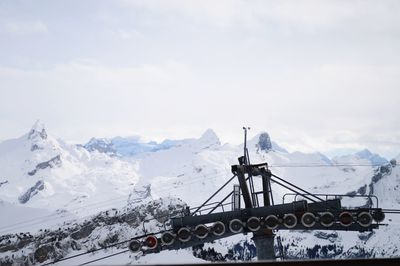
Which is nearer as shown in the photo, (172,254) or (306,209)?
(306,209)

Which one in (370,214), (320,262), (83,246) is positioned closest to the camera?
(320,262)

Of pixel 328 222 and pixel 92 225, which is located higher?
pixel 328 222

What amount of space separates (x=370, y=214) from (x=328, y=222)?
224cm

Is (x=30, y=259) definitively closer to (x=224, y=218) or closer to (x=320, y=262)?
(x=224, y=218)

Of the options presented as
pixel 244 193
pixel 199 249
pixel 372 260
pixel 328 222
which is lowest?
pixel 199 249

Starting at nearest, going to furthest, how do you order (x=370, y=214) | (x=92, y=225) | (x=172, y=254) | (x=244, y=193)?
(x=370, y=214) < (x=244, y=193) < (x=172, y=254) < (x=92, y=225)

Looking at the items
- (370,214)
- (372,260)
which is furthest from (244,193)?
(372,260)

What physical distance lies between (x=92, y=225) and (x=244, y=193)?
17512 cm

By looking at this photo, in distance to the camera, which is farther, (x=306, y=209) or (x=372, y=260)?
(x=306, y=209)

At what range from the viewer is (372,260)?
3.34 m

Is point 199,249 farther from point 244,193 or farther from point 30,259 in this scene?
point 244,193

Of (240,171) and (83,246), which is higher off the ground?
(240,171)

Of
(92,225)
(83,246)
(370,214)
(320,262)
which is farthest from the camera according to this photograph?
(92,225)

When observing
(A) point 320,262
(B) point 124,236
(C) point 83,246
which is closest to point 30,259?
(C) point 83,246
